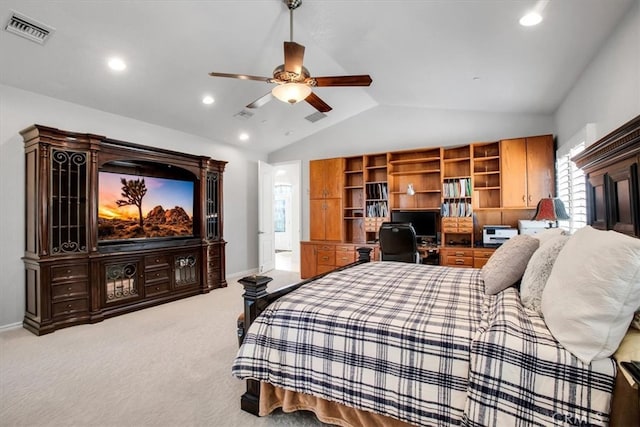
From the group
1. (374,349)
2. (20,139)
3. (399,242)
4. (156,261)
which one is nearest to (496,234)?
(399,242)

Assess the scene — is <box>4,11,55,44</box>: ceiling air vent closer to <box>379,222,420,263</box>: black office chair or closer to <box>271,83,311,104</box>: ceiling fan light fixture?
<box>271,83,311,104</box>: ceiling fan light fixture

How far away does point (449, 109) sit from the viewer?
494 centimetres

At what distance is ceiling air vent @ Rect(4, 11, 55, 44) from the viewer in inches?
99.7

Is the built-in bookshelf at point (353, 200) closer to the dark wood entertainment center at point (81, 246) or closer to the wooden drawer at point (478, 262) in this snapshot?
the wooden drawer at point (478, 262)

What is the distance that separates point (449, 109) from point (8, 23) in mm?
5315

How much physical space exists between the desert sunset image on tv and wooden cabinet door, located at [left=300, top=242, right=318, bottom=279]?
2.05 meters

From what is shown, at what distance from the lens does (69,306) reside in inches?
136

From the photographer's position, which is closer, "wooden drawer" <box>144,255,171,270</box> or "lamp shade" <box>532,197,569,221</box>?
"lamp shade" <box>532,197,569,221</box>

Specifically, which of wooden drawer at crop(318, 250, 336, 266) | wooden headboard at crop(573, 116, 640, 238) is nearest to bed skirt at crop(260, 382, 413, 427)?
wooden headboard at crop(573, 116, 640, 238)

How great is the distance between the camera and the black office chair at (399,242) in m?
4.15

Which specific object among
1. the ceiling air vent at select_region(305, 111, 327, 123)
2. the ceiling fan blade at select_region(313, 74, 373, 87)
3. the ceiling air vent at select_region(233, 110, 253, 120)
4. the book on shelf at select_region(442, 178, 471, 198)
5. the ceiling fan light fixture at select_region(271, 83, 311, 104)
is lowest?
the book on shelf at select_region(442, 178, 471, 198)

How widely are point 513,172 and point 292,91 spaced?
134 inches

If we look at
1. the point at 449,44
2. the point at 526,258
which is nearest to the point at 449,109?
the point at 449,44

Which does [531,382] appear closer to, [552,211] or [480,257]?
[552,211]
